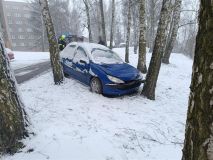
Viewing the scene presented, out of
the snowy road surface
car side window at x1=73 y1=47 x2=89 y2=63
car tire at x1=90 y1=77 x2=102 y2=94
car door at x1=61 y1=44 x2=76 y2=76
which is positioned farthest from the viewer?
the snowy road surface

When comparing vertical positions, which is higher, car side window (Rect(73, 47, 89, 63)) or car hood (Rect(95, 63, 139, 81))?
car side window (Rect(73, 47, 89, 63))

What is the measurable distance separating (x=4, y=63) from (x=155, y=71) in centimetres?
501

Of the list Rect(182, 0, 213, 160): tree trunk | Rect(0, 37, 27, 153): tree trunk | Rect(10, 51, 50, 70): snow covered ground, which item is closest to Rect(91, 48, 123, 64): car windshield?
Rect(0, 37, 27, 153): tree trunk

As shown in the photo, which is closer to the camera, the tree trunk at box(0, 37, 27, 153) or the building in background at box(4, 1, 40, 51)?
the tree trunk at box(0, 37, 27, 153)

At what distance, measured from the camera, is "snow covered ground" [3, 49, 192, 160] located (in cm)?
420

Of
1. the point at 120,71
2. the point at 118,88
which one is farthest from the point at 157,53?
the point at 118,88

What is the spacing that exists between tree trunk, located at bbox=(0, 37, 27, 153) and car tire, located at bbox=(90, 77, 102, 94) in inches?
156

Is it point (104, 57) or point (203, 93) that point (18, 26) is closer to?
point (104, 57)

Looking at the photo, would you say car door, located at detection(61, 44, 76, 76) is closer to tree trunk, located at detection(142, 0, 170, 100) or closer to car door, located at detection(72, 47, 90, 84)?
car door, located at detection(72, 47, 90, 84)

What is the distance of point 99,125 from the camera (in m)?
5.37

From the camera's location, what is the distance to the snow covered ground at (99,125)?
4.20 m

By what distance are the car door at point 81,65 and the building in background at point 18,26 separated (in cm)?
5993

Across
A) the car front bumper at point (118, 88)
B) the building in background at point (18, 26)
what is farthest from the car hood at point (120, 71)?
the building in background at point (18, 26)

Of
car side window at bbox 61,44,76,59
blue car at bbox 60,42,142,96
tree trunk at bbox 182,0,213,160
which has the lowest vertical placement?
blue car at bbox 60,42,142,96
